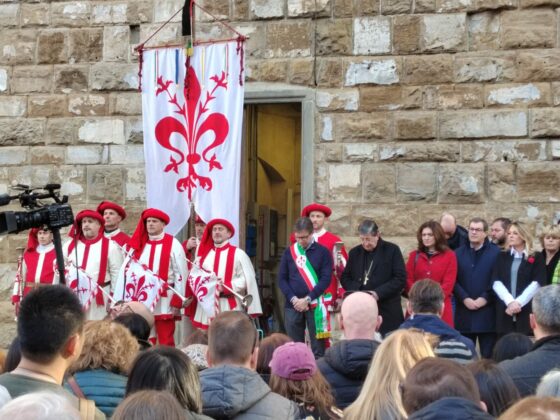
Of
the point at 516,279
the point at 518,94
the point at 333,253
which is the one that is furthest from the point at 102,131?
the point at 516,279

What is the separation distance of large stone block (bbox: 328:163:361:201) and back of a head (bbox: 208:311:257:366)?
5.95 meters

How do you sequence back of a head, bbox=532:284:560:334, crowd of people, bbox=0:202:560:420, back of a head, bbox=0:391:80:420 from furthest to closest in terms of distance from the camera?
back of a head, bbox=532:284:560:334
crowd of people, bbox=0:202:560:420
back of a head, bbox=0:391:80:420

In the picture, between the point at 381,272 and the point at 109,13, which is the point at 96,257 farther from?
the point at 381,272

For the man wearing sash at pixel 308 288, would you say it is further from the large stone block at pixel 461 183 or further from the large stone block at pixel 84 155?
the large stone block at pixel 84 155

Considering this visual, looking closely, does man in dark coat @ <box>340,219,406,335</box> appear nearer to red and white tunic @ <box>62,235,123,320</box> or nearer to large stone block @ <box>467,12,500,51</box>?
large stone block @ <box>467,12,500,51</box>

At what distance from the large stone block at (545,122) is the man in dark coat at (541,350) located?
490cm

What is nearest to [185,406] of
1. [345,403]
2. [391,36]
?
[345,403]

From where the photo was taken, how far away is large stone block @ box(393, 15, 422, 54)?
407 inches

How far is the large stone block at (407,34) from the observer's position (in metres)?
10.3

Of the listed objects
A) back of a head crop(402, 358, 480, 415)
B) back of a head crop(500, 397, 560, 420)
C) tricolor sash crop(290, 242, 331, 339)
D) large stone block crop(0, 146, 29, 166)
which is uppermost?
large stone block crop(0, 146, 29, 166)

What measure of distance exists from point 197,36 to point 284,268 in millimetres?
2564

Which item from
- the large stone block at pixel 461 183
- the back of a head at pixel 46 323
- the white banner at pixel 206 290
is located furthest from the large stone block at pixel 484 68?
the back of a head at pixel 46 323

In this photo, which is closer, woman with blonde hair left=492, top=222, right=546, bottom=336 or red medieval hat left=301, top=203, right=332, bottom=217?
woman with blonde hair left=492, top=222, right=546, bottom=336

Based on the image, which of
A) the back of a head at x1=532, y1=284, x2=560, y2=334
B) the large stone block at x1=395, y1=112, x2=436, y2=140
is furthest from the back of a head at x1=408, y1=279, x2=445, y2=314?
the large stone block at x1=395, y1=112, x2=436, y2=140
